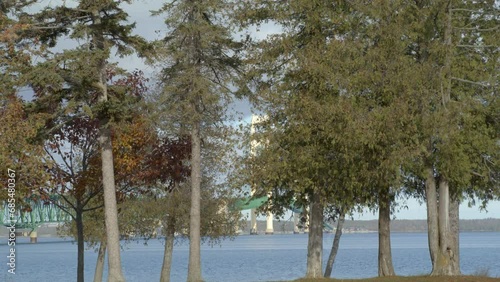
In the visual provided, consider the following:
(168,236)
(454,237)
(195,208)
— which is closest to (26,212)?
(168,236)

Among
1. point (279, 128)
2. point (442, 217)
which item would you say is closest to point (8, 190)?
point (279, 128)

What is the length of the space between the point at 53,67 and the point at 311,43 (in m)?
10.1

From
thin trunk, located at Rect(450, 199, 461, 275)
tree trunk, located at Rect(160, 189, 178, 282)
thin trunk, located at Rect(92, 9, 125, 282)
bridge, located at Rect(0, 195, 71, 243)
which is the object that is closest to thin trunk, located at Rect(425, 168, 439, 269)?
thin trunk, located at Rect(450, 199, 461, 275)

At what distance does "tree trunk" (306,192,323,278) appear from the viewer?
1549 inches

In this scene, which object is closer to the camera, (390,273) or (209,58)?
(390,273)

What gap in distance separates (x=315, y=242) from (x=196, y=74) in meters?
9.50

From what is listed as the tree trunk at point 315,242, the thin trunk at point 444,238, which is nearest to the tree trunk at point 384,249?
the thin trunk at point 444,238

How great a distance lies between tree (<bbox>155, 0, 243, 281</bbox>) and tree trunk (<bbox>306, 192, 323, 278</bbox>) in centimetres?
534

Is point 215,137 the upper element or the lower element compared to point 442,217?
upper

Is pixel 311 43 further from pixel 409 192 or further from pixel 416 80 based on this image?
pixel 409 192

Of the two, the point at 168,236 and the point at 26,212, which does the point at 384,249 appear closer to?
the point at 168,236

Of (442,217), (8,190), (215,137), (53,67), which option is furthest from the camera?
(215,137)

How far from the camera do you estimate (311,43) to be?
38.6 metres

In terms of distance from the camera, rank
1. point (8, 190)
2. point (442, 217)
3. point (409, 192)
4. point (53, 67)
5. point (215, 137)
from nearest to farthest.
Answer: point (8, 190), point (53, 67), point (442, 217), point (409, 192), point (215, 137)
